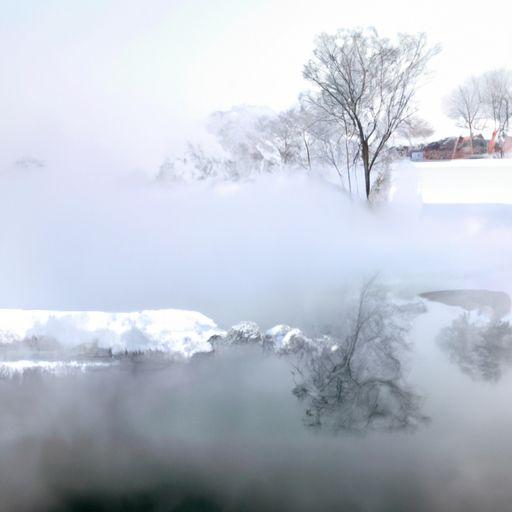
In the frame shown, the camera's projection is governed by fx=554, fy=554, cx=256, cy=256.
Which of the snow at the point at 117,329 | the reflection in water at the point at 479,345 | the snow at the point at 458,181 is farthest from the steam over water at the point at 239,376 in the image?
the snow at the point at 458,181

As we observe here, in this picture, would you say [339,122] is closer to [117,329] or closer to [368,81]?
[368,81]

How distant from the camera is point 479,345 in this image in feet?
15.2

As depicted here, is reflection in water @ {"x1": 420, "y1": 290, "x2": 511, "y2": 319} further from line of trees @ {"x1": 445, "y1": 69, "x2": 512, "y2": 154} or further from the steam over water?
line of trees @ {"x1": 445, "y1": 69, "x2": 512, "y2": 154}

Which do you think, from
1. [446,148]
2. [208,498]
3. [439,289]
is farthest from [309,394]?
[446,148]

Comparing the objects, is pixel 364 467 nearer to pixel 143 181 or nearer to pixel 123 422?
pixel 123 422

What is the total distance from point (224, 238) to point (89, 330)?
2.93 meters

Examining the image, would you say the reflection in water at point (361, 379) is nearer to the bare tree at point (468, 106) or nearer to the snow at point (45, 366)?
the snow at point (45, 366)

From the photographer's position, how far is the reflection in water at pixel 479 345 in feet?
14.0

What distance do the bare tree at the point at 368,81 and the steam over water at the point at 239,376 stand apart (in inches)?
88.7

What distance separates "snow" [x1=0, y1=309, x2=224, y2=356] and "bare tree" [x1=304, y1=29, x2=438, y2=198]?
520 centimetres

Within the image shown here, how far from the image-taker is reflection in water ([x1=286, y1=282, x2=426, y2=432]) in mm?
3682

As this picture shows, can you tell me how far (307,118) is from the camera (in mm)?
9711

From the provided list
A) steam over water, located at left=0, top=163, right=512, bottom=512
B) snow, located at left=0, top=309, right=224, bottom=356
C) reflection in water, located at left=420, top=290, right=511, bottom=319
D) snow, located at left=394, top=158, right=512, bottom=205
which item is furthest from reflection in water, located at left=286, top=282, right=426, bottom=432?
snow, located at left=394, top=158, right=512, bottom=205

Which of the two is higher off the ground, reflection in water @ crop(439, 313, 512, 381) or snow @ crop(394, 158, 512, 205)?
snow @ crop(394, 158, 512, 205)
